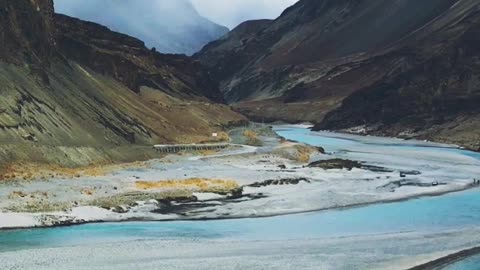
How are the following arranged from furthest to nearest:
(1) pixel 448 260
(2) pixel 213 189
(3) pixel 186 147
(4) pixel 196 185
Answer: (3) pixel 186 147 → (4) pixel 196 185 → (2) pixel 213 189 → (1) pixel 448 260

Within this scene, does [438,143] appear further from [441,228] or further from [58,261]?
[58,261]

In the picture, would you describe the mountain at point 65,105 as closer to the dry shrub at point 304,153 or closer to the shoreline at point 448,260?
the dry shrub at point 304,153

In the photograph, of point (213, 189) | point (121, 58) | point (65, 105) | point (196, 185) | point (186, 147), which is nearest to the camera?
point (213, 189)

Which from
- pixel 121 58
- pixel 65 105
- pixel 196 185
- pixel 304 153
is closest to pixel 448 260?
pixel 196 185

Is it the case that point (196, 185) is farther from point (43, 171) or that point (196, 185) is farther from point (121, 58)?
point (121, 58)

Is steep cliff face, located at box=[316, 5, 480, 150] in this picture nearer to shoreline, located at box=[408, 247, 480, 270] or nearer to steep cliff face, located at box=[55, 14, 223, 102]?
steep cliff face, located at box=[55, 14, 223, 102]

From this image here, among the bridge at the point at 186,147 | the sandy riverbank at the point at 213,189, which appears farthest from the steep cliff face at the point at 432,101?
the sandy riverbank at the point at 213,189
